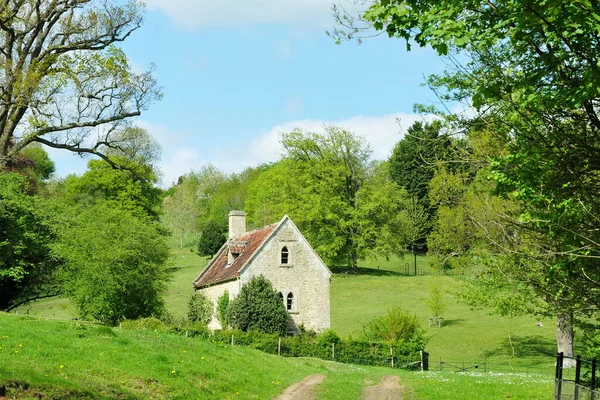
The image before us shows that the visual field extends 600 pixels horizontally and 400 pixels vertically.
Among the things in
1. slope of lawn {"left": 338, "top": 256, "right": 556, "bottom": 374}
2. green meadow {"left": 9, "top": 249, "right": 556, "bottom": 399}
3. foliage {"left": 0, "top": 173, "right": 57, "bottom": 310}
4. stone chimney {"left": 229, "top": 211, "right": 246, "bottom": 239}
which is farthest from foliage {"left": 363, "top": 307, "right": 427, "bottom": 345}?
foliage {"left": 0, "top": 173, "right": 57, "bottom": 310}

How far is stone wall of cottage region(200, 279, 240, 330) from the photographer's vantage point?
149 ft

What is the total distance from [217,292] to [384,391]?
2940 centimetres

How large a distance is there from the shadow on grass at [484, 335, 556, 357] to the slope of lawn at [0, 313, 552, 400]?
69.0 feet

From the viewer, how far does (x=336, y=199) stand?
76.1 m

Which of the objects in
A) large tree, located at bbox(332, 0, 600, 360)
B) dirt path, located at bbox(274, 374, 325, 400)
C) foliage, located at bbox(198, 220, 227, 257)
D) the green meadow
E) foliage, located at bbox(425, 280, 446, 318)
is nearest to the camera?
large tree, located at bbox(332, 0, 600, 360)

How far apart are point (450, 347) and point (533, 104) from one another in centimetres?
3925

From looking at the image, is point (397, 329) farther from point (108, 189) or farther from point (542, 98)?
point (108, 189)

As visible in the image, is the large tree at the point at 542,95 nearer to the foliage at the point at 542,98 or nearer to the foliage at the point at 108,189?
the foliage at the point at 542,98

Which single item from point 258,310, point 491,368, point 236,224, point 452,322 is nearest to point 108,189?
point 236,224

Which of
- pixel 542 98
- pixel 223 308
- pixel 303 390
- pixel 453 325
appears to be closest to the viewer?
pixel 542 98

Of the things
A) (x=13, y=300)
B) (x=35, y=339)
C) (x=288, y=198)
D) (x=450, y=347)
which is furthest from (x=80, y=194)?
(x=35, y=339)

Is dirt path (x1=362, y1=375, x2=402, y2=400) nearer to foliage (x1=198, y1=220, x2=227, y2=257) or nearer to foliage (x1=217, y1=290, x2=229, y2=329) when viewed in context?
foliage (x1=217, y1=290, x2=229, y2=329)

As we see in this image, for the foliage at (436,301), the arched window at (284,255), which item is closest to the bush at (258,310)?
the arched window at (284,255)

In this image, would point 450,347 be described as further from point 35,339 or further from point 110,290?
point 35,339
